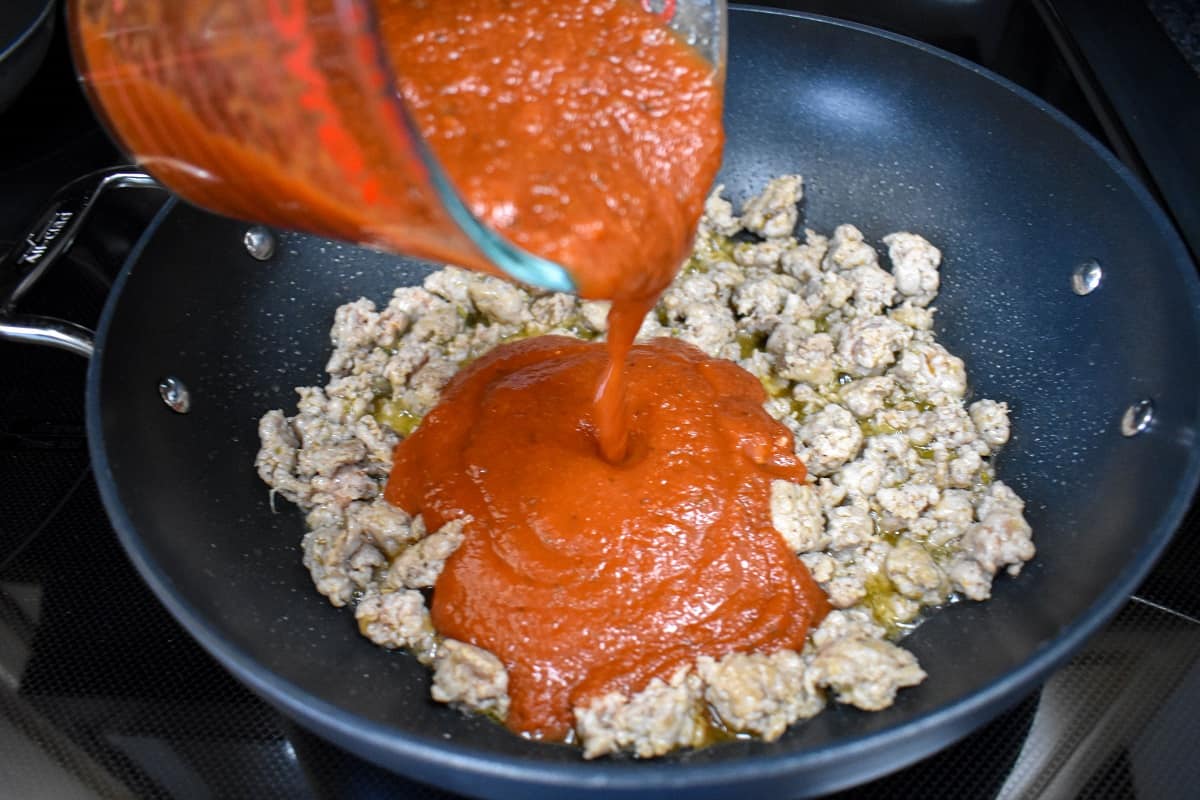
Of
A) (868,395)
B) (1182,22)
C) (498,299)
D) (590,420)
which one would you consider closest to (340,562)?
(590,420)

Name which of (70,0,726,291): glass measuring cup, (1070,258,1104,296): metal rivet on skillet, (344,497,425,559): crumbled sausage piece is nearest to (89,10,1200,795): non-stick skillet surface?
(1070,258,1104,296): metal rivet on skillet

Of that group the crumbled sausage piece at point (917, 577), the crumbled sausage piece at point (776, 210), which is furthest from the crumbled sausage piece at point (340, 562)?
the crumbled sausage piece at point (776, 210)

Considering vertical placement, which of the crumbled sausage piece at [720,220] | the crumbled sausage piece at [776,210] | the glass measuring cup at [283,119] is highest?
the glass measuring cup at [283,119]

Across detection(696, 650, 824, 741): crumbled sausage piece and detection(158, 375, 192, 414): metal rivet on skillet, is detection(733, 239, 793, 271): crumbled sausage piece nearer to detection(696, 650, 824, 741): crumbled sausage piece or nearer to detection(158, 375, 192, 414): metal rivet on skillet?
detection(696, 650, 824, 741): crumbled sausage piece

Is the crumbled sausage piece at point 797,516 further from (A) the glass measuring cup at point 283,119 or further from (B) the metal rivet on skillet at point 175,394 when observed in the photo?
(B) the metal rivet on skillet at point 175,394

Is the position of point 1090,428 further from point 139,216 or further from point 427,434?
point 139,216

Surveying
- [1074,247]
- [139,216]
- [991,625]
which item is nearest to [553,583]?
[991,625]
